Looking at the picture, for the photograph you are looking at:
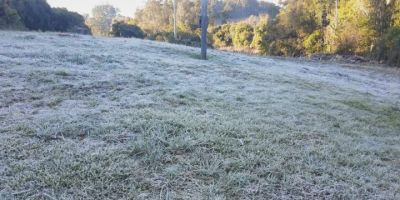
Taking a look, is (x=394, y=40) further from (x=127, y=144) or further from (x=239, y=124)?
(x=127, y=144)

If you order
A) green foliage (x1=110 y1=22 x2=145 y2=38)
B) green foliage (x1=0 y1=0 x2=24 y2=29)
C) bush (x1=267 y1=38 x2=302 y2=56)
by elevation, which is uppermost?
green foliage (x1=0 y1=0 x2=24 y2=29)

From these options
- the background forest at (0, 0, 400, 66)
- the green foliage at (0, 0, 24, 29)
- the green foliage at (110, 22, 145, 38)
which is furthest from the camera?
the green foliage at (110, 22, 145, 38)

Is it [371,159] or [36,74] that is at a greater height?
[36,74]

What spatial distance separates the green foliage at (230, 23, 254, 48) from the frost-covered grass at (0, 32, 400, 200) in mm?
17299

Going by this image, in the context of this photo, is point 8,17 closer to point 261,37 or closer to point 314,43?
point 261,37

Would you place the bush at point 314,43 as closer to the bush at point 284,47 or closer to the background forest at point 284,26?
the background forest at point 284,26

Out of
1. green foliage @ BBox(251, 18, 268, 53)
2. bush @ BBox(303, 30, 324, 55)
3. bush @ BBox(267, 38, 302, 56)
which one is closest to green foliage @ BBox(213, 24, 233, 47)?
green foliage @ BBox(251, 18, 268, 53)

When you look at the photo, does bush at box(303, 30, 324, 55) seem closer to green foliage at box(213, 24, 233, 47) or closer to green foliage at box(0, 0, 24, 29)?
green foliage at box(213, 24, 233, 47)

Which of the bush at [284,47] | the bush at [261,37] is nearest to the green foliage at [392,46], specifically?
the bush at [284,47]

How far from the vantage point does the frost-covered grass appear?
6.68ft

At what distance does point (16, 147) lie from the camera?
2334mm

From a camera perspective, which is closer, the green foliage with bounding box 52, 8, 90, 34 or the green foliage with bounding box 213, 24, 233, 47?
the green foliage with bounding box 52, 8, 90, 34

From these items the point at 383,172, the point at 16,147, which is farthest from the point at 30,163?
the point at 383,172

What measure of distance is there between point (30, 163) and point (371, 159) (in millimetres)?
2306
